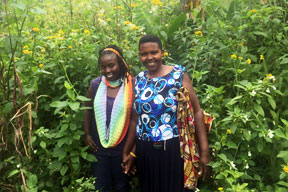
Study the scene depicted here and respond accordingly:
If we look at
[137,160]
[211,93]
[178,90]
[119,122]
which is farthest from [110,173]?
[211,93]

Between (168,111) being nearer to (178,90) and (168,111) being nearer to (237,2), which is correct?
(178,90)

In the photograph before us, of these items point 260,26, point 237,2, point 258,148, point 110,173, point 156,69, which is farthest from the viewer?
point 237,2

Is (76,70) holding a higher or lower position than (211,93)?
higher

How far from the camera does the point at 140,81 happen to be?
2170mm

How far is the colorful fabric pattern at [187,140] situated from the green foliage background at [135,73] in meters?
0.17

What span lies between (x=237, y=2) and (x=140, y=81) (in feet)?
6.94

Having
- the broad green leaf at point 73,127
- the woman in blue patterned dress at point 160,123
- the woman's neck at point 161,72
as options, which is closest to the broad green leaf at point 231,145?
the woman in blue patterned dress at point 160,123

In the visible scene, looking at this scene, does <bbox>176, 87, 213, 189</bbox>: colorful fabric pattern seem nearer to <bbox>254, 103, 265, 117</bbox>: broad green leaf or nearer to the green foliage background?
the green foliage background

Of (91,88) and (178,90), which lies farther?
(91,88)

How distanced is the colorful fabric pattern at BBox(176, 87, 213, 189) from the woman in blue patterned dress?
42 mm

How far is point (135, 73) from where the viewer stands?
9.14 feet

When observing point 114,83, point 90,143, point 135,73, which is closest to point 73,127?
point 90,143

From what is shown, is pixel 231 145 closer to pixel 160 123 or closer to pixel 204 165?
pixel 204 165

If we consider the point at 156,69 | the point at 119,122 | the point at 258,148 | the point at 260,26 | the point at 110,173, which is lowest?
the point at 110,173
